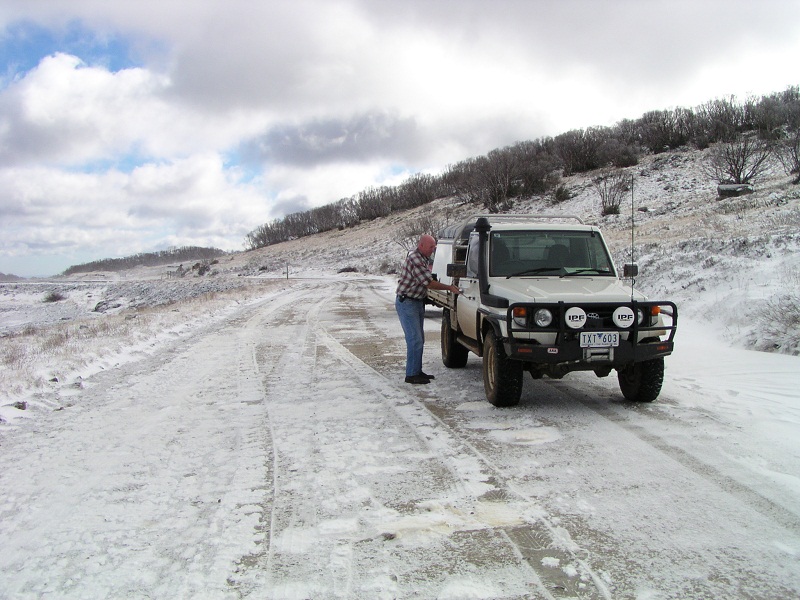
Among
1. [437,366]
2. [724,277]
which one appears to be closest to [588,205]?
[724,277]

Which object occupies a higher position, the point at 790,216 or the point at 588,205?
the point at 588,205

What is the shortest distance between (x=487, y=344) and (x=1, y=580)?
4.64 m

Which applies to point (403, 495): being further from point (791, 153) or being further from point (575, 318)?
point (791, 153)

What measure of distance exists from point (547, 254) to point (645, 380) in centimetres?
187

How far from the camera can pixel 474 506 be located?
3789 mm

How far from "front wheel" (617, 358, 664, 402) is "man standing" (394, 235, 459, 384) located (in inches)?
87.8

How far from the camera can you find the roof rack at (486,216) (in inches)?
329

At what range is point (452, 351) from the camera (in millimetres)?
8445

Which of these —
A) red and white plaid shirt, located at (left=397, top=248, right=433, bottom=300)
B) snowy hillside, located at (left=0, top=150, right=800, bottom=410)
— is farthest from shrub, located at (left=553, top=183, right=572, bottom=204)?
red and white plaid shirt, located at (left=397, top=248, right=433, bottom=300)

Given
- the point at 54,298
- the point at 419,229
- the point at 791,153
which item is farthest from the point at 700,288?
the point at 54,298

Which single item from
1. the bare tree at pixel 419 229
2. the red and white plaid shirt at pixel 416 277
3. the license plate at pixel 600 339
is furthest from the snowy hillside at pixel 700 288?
the bare tree at pixel 419 229

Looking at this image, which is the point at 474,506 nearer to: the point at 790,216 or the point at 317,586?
the point at 317,586

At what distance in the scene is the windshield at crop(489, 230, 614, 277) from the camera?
23.0 feet

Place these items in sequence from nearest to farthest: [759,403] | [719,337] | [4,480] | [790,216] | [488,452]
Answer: [4,480] < [488,452] < [759,403] < [719,337] < [790,216]
